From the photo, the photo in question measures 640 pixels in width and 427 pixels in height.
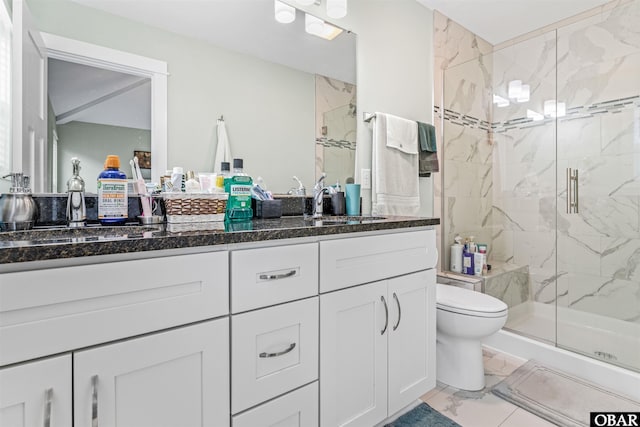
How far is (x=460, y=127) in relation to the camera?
2586 mm

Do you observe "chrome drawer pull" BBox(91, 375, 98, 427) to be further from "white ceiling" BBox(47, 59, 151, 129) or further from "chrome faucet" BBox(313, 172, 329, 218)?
"chrome faucet" BBox(313, 172, 329, 218)

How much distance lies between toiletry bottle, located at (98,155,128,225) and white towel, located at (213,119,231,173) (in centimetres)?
38

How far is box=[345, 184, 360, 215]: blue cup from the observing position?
1787mm

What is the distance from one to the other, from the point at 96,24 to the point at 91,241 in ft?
3.11

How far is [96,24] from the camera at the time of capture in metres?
1.18

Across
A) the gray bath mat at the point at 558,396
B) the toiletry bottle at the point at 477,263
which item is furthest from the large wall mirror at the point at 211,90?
the gray bath mat at the point at 558,396

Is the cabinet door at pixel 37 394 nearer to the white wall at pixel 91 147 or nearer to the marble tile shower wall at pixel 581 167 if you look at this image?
the white wall at pixel 91 147

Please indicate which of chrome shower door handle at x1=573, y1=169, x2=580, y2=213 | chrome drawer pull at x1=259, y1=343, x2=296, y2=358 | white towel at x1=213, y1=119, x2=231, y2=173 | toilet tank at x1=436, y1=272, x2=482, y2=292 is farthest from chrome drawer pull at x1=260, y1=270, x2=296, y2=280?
chrome shower door handle at x1=573, y1=169, x2=580, y2=213

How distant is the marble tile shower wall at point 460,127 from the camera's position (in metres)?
2.46

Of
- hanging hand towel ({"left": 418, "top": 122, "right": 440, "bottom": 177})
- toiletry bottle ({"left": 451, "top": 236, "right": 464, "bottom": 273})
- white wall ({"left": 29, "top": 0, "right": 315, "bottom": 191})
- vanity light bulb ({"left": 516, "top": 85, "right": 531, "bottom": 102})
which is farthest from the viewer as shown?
vanity light bulb ({"left": 516, "top": 85, "right": 531, "bottom": 102})

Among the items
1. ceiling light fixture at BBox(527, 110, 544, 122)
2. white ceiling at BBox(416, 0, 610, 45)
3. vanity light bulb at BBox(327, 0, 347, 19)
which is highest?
white ceiling at BBox(416, 0, 610, 45)

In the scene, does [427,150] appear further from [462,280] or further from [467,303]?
[467,303]

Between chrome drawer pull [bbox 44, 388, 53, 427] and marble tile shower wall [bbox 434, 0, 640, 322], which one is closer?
chrome drawer pull [bbox 44, 388, 53, 427]

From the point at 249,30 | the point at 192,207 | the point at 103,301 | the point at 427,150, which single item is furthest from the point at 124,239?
the point at 427,150
